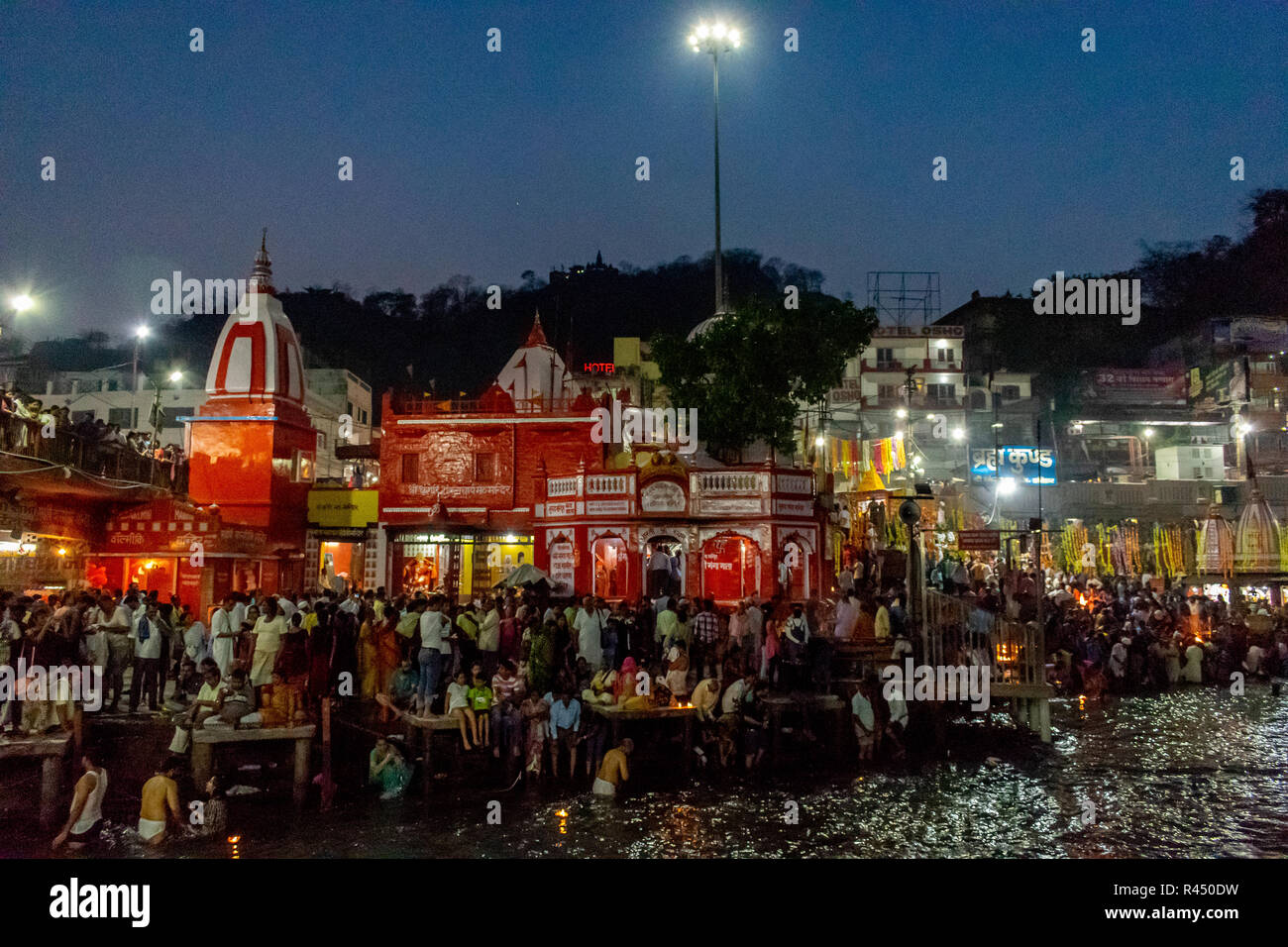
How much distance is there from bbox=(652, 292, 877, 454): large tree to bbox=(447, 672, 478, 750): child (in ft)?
75.0

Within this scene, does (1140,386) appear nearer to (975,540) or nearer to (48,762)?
(975,540)

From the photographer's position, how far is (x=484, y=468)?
1366 inches

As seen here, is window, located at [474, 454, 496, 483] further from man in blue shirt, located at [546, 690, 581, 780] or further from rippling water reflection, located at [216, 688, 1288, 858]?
rippling water reflection, located at [216, 688, 1288, 858]

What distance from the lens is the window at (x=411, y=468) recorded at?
34.8 metres

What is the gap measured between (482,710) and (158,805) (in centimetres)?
387

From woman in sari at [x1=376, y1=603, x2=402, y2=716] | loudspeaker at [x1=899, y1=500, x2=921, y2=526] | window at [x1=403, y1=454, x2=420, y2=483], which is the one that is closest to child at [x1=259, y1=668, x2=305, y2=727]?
woman in sari at [x1=376, y1=603, x2=402, y2=716]

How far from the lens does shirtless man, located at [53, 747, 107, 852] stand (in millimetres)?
9922

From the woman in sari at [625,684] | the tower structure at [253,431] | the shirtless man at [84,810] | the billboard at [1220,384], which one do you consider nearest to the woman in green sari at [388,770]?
the woman in sari at [625,684]

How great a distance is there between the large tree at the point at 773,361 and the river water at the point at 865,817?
20815mm

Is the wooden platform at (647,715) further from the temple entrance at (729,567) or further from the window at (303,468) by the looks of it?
the window at (303,468)

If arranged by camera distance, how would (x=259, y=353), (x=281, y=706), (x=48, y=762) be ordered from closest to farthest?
(x=48, y=762) < (x=281, y=706) < (x=259, y=353)

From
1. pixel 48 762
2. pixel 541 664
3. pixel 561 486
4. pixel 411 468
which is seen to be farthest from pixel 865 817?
pixel 411 468
